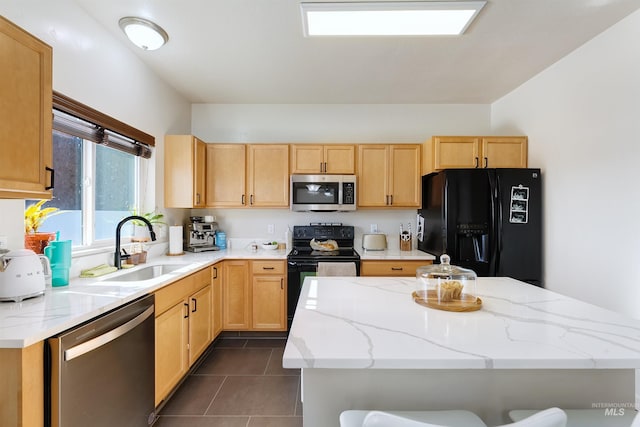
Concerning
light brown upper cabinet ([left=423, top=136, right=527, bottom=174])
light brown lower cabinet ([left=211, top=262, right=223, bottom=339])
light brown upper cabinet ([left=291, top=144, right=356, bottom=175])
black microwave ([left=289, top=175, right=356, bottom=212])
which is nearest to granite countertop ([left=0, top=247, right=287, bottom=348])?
light brown lower cabinet ([left=211, top=262, right=223, bottom=339])

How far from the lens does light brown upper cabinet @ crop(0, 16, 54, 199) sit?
119 centimetres

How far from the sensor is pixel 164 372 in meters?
1.95

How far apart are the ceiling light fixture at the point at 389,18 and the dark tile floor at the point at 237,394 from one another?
2.57 metres

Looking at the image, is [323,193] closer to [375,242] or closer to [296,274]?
[375,242]

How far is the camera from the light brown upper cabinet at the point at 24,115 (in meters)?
1.19

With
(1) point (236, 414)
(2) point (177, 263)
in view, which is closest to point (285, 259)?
(2) point (177, 263)

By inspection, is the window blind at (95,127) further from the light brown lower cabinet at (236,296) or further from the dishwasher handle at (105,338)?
the light brown lower cabinet at (236,296)

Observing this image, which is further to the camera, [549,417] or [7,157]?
[7,157]

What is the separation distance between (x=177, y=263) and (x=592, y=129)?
341cm

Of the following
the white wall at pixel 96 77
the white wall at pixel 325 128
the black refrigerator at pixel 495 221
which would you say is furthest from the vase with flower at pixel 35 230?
the black refrigerator at pixel 495 221

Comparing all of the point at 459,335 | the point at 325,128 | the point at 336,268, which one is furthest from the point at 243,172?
the point at 459,335

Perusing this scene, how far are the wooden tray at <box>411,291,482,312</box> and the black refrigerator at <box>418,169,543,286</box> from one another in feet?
5.06

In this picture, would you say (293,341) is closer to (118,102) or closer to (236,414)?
(236,414)

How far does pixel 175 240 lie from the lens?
9.84 feet
